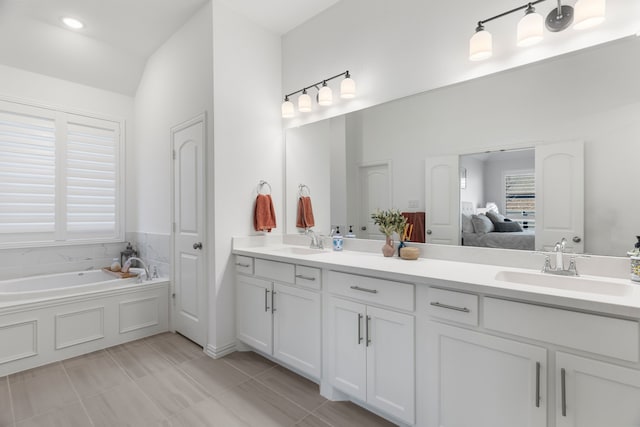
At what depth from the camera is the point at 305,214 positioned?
298 cm

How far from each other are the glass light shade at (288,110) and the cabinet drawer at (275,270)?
1445 millimetres

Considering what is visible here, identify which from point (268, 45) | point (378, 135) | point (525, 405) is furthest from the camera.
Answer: point (268, 45)

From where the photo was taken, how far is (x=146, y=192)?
3600 millimetres

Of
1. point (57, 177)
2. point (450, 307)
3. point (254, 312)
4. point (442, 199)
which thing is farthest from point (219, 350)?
point (57, 177)

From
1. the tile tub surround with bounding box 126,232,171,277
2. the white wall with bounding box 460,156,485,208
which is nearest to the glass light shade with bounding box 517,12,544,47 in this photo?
the white wall with bounding box 460,156,485,208

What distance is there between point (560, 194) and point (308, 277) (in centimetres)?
153

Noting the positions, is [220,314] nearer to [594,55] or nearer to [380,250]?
[380,250]

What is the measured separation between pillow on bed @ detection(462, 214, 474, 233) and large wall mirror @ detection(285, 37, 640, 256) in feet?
0.08

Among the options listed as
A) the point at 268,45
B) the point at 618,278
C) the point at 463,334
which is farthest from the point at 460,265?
the point at 268,45

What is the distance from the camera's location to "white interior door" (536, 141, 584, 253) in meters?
1.55

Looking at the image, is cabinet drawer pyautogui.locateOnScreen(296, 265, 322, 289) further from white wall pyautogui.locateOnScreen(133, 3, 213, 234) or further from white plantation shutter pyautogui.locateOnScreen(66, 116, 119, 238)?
white plantation shutter pyautogui.locateOnScreen(66, 116, 119, 238)

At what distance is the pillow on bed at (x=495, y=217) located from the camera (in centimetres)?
182

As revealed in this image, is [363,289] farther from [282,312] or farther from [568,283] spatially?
[568,283]

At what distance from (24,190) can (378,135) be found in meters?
3.56
